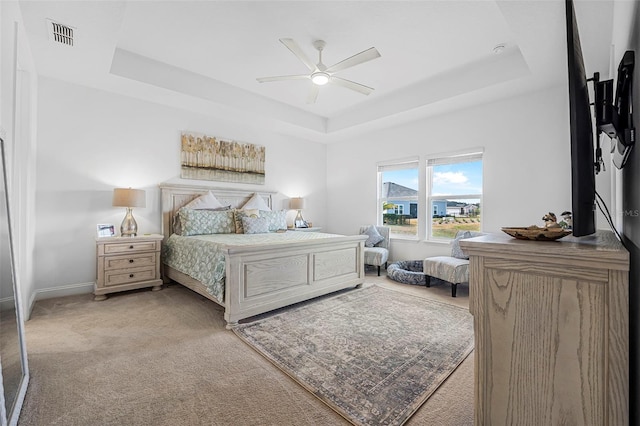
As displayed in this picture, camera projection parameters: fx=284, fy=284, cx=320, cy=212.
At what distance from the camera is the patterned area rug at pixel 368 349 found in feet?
5.38

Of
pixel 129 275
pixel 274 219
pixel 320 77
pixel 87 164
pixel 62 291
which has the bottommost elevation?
pixel 62 291

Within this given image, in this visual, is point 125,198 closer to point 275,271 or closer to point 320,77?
point 275,271

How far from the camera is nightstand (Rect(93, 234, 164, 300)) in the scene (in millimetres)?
3305

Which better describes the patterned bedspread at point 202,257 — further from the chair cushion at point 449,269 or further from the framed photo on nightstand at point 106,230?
the chair cushion at point 449,269

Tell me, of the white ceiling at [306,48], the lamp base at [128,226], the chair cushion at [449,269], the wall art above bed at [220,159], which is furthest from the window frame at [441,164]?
the lamp base at [128,226]

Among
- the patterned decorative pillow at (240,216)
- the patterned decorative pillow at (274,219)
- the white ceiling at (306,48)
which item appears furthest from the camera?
the patterned decorative pillow at (274,219)

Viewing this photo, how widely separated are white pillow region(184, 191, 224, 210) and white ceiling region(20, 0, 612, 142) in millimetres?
1353

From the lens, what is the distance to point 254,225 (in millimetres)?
4270

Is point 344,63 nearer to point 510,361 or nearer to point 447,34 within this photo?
point 447,34

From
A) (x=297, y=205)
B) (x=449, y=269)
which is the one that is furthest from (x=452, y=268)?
(x=297, y=205)

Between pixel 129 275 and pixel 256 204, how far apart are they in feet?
6.97

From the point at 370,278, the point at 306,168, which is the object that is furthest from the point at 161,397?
the point at 306,168

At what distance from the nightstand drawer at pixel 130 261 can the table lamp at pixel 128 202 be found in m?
0.34

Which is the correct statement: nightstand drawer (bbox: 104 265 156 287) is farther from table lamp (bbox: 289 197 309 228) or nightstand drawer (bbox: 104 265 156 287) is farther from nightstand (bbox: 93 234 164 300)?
table lamp (bbox: 289 197 309 228)
